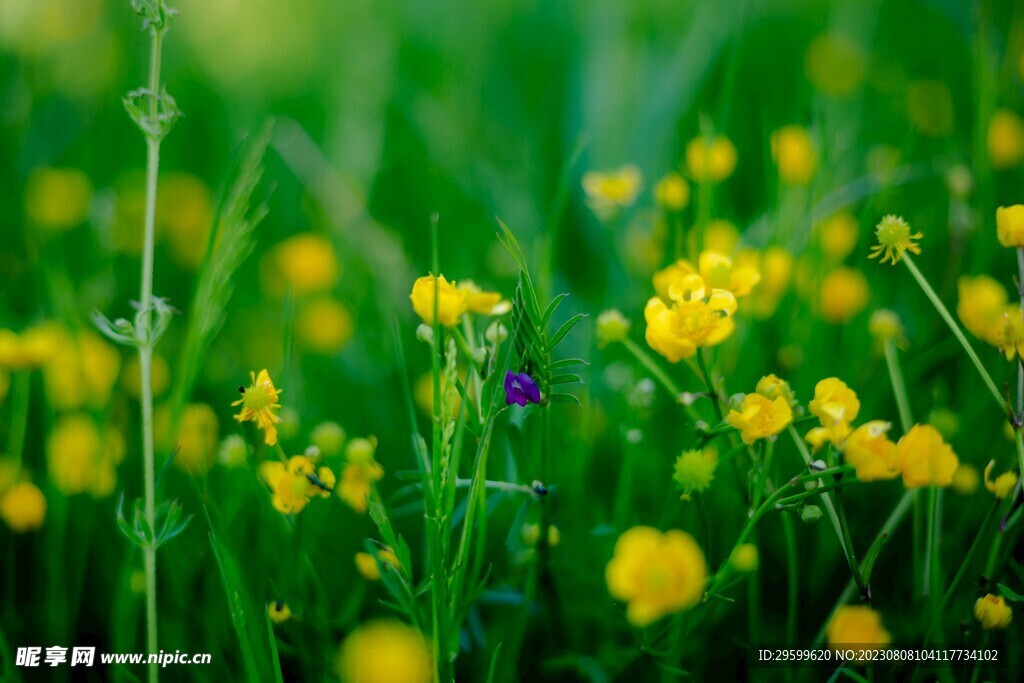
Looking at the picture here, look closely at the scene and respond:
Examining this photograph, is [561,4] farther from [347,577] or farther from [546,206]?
[347,577]

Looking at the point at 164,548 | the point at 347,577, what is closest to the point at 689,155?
the point at 347,577

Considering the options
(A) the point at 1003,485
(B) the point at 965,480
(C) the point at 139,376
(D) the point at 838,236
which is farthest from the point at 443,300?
(D) the point at 838,236

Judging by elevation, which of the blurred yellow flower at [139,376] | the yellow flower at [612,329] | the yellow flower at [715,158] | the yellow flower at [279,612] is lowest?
the yellow flower at [279,612]

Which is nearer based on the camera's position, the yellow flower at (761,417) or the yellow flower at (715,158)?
the yellow flower at (761,417)

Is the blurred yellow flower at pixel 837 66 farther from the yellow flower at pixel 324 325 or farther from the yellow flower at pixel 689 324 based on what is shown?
the yellow flower at pixel 689 324

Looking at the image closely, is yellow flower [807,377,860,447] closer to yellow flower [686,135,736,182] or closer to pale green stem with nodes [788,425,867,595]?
pale green stem with nodes [788,425,867,595]

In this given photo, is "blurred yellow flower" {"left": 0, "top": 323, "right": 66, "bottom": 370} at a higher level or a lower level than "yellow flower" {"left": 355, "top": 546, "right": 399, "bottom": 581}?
higher

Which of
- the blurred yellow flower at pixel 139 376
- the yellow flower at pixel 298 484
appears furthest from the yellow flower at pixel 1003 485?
the blurred yellow flower at pixel 139 376

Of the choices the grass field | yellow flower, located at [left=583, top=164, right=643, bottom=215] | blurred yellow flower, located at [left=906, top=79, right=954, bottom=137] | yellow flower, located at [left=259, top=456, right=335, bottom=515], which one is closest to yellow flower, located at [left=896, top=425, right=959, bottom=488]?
the grass field
